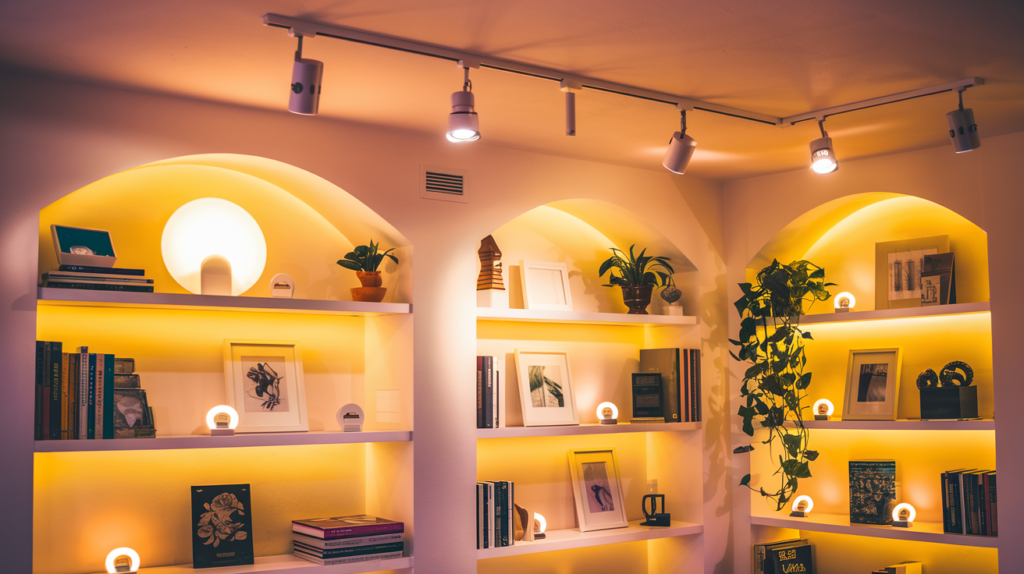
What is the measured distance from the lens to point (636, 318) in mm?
4707

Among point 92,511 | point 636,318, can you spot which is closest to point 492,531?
point 636,318

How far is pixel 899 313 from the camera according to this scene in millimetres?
4371

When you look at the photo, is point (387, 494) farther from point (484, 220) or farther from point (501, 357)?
point (484, 220)

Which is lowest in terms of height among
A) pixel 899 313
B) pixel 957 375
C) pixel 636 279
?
pixel 957 375

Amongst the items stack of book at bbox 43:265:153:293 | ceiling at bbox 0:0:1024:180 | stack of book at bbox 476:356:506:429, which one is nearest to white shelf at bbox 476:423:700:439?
stack of book at bbox 476:356:506:429

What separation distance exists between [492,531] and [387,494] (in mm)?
523

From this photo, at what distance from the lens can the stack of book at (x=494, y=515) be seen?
13.1 ft

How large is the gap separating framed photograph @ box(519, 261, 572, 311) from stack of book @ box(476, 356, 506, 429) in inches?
20.9

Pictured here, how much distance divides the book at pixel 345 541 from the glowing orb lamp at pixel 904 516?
2.56 meters

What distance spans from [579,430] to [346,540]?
1347mm

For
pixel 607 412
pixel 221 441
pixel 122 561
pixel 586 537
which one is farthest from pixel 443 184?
pixel 122 561

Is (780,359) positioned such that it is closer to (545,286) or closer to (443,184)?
(545,286)

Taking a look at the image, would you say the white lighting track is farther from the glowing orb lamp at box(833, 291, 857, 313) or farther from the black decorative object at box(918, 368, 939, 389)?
the black decorative object at box(918, 368, 939, 389)

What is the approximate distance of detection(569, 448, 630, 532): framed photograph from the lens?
4.66m
